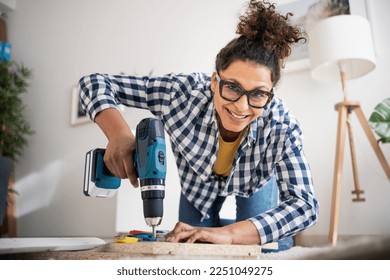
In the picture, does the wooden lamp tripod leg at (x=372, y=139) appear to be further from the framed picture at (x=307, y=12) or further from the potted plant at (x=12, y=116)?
the potted plant at (x=12, y=116)

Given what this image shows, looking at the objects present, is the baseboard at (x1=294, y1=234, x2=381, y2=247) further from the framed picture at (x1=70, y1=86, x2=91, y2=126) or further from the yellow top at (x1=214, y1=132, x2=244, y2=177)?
the framed picture at (x1=70, y1=86, x2=91, y2=126)

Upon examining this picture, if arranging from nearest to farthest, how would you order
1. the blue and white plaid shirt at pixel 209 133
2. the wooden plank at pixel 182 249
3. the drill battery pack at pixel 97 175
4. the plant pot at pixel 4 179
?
the wooden plank at pixel 182 249 < the drill battery pack at pixel 97 175 < the blue and white plaid shirt at pixel 209 133 < the plant pot at pixel 4 179

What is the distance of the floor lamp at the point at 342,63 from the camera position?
1.01 metres

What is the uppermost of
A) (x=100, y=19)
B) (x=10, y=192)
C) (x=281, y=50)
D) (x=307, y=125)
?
(x=100, y=19)

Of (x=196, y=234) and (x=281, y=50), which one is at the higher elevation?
(x=281, y=50)

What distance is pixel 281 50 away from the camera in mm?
859

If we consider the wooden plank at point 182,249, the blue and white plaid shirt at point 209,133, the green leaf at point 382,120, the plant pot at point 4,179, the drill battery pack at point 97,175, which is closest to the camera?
the wooden plank at point 182,249

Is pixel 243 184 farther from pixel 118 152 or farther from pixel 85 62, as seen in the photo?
pixel 85 62

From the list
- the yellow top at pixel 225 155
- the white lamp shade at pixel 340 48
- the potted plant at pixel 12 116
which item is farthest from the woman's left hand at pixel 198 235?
the potted plant at pixel 12 116

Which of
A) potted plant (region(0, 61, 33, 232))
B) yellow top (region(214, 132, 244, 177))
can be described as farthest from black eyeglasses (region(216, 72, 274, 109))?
potted plant (region(0, 61, 33, 232))

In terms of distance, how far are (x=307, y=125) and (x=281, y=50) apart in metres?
0.29

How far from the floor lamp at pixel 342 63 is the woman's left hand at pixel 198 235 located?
0.35 metres

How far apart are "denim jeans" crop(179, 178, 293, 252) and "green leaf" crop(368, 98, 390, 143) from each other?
0.98 ft
